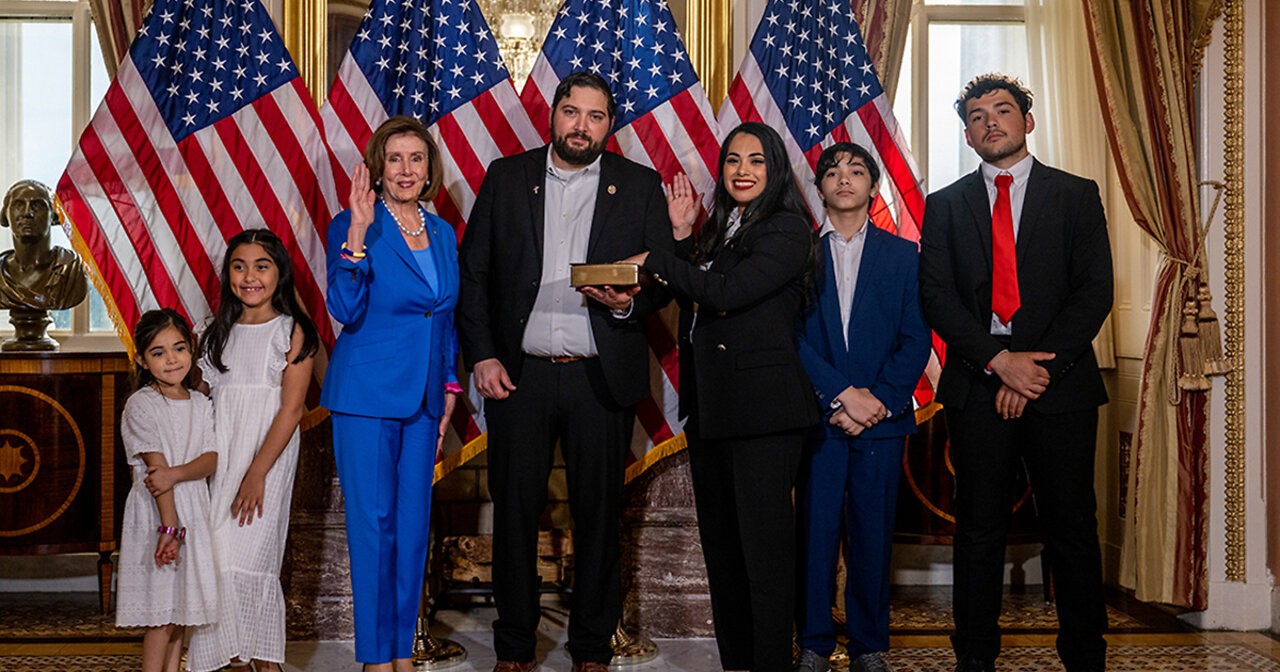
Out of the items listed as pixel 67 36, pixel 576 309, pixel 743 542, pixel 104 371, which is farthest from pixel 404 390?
pixel 67 36

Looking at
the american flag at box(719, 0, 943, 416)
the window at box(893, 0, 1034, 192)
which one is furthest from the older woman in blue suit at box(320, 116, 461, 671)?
the window at box(893, 0, 1034, 192)

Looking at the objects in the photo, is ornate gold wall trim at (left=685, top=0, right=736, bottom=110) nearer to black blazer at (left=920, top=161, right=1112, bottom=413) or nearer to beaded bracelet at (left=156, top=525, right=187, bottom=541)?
black blazer at (left=920, top=161, right=1112, bottom=413)

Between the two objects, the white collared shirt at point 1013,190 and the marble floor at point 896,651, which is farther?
the marble floor at point 896,651

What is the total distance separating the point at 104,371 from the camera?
4.18 m

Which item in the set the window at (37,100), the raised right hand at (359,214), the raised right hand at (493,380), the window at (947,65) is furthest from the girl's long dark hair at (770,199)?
the window at (37,100)

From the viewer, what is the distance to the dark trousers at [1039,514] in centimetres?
312

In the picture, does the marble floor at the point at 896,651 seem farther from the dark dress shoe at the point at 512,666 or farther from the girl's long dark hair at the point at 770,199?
the girl's long dark hair at the point at 770,199

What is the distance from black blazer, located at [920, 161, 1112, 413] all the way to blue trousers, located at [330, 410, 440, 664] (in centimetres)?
159

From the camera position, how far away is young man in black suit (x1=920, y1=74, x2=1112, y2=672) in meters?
3.12

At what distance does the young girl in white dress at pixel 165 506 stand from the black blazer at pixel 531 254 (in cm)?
81

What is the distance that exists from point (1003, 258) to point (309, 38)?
2958 millimetres

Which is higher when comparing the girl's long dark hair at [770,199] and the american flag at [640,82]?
the american flag at [640,82]

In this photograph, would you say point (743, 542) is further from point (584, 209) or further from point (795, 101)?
point (795, 101)

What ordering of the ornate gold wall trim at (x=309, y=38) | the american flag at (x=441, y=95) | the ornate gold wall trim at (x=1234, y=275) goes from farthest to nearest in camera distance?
the ornate gold wall trim at (x=309, y=38) < the ornate gold wall trim at (x=1234, y=275) < the american flag at (x=441, y=95)
